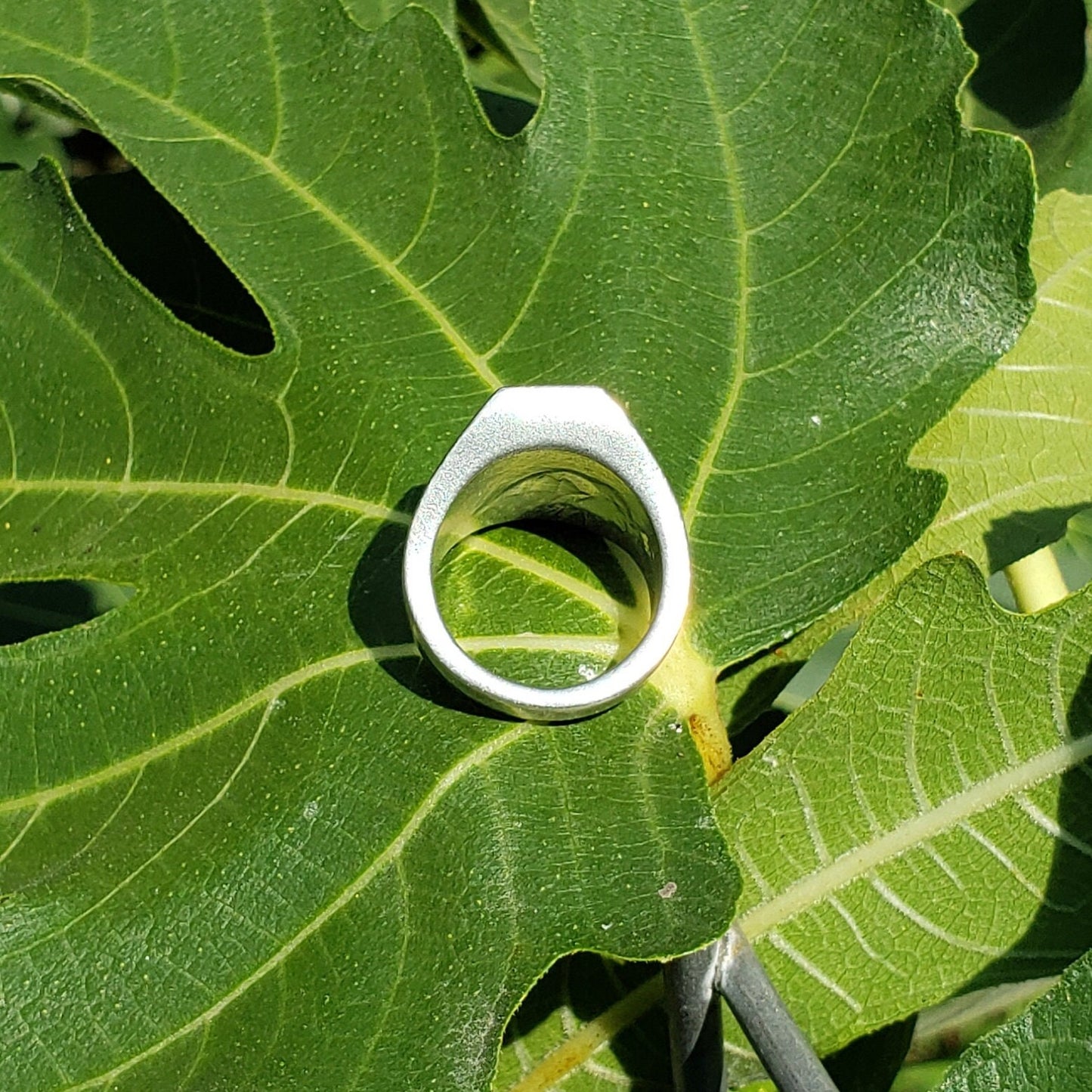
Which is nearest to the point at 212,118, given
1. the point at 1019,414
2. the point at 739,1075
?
the point at 1019,414

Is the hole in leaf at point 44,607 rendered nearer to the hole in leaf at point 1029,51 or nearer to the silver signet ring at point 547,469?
the silver signet ring at point 547,469

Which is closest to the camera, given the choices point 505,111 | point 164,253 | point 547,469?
point 547,469

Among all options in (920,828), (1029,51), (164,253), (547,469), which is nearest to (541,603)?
(547,469)

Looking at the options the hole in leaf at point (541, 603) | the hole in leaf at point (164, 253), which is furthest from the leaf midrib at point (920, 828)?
the hole in leaf at point (164, 253)

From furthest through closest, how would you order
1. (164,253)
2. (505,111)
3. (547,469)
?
(505,111), (164,253), (547,469)

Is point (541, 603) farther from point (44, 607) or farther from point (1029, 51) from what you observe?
point (1029, 51)
